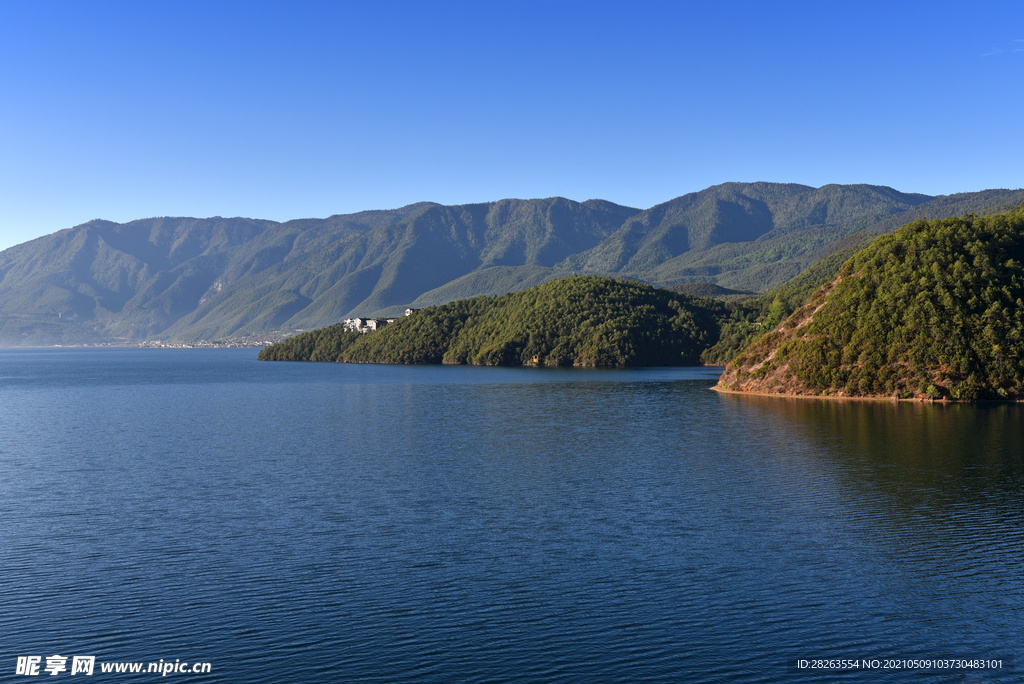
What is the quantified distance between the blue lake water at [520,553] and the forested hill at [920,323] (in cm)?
2916

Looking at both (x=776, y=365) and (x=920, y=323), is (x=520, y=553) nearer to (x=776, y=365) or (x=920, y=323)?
(x=920, y=323)

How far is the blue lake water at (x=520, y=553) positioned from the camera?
1080 inches

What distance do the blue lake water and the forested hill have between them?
29.2 meters

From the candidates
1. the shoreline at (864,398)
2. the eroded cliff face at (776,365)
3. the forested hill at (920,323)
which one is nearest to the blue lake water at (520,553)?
the shoreline at (864,398)

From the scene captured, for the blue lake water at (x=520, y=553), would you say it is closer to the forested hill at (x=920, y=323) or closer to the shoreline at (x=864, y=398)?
the shoreline at (x=864, y=398)

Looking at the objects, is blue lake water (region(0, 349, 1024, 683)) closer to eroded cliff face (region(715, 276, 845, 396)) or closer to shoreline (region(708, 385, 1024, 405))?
shoreline (region(708, 385, 1024, 405))

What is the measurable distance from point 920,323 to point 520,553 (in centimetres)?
9508

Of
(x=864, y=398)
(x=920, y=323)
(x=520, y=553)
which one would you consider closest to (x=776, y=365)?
(x=864, y=398)

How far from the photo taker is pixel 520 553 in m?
38.9

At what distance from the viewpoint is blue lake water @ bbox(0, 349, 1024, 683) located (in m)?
27.4

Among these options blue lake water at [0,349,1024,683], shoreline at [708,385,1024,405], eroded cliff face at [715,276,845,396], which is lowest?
blue lake water at [0,349,1024,683]

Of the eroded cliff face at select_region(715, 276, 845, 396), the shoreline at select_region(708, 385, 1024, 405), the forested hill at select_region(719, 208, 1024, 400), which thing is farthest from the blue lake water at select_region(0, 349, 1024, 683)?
the eroded cliff face at select_region(715, 276, 845, 396)

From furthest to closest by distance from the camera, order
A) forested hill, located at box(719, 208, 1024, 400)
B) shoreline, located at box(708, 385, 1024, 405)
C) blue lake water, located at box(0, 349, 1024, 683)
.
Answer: forested hill, located at box(719, 208, 1024, 400)
shoreline, located at box(708, 385, 1024, 405)
blue lake water, located at box(0, 349, 1024, 683)

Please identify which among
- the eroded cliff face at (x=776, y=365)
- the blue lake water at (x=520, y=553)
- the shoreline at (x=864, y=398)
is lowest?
the blue lake water at (x=520, y=553)
